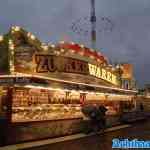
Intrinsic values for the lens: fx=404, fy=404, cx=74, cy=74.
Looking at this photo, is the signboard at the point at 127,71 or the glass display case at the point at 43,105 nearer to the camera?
the glass display case at the point at 43,105

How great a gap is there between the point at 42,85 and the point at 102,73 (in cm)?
1255

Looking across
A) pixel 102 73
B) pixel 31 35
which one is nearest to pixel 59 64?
pixel 31 35

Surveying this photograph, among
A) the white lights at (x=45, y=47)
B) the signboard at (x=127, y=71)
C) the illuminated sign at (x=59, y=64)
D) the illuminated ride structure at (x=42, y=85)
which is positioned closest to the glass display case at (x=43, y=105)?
the illuminated ride structure at (x=42, y=85)

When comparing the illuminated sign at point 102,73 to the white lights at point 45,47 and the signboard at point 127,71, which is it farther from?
the white lights at point 45,47

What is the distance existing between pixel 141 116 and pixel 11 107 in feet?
103

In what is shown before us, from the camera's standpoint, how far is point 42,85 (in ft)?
86.2

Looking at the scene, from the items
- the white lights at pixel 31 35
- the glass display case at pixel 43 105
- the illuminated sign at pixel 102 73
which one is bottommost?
the glass display case at pixel 43 105

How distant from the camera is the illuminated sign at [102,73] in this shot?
35.4 m

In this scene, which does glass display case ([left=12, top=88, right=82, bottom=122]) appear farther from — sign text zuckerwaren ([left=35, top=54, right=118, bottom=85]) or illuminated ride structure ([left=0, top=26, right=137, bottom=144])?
sign text zuckerwaren ([left=35, top=54, right=118, bottom=85])

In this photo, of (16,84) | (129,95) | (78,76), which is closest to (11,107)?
(16,84)

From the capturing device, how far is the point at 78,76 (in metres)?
32.4

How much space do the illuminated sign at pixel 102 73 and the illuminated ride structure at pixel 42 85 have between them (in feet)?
0.35

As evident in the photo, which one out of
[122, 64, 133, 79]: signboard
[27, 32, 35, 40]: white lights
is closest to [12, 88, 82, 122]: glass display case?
[27, 32, 35, 40]: white lights

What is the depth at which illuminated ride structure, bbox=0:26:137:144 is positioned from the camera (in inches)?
942
